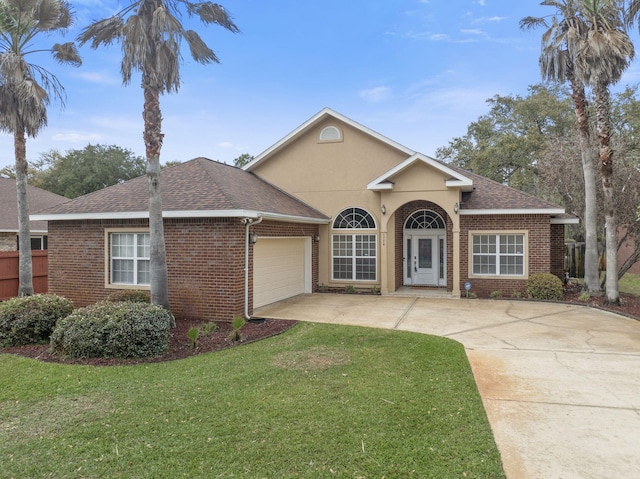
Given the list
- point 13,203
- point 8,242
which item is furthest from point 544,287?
point 13,203

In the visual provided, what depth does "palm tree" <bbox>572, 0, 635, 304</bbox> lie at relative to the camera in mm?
11326

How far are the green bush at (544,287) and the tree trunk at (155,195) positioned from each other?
11111 mm

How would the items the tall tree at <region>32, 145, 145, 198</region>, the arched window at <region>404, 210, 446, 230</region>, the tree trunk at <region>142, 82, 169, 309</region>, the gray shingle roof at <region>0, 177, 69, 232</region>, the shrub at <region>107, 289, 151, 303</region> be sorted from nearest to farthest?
1. the tree trunk at <region>142, 82, 169, 309</region>
2. the shrub at <region>107, 289, 151, 303</region>
3. the arched window at <region>404, 210, 446, 230</region>
4. the gray shingle roof at <region>0, 177, 69, 232</region>
5. the tall tree at <region>32, 145, 145, 198</region>

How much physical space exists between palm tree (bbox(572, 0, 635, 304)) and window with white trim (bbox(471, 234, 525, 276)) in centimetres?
259

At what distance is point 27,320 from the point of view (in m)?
8.35

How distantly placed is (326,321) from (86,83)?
14.3 meters

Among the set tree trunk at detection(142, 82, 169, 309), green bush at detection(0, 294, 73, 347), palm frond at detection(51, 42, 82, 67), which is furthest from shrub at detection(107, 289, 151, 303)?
palm frond at detection(51, 42, 82, 67)

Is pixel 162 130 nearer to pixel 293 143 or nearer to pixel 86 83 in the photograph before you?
pixel 293 143

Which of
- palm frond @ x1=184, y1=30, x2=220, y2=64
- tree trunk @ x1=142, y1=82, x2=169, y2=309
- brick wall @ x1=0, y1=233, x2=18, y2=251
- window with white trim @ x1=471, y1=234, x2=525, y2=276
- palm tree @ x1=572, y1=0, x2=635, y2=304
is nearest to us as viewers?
tree trunk @ x1=142, y1=82, x2=169, y2=309

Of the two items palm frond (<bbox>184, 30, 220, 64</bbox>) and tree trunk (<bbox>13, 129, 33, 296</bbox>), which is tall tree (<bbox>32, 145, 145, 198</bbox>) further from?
palm frond (<bbox>184, 30, 220, 64</bbox>)

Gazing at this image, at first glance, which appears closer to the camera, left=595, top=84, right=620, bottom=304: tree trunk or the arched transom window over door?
left=595, top=84, right=620, bottom=304: tree trunk

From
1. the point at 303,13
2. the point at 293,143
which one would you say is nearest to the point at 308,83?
the point at 303,13

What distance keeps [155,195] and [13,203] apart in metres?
15.4

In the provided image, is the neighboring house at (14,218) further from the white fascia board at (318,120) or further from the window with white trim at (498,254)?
the window with white trim at (498,254)
